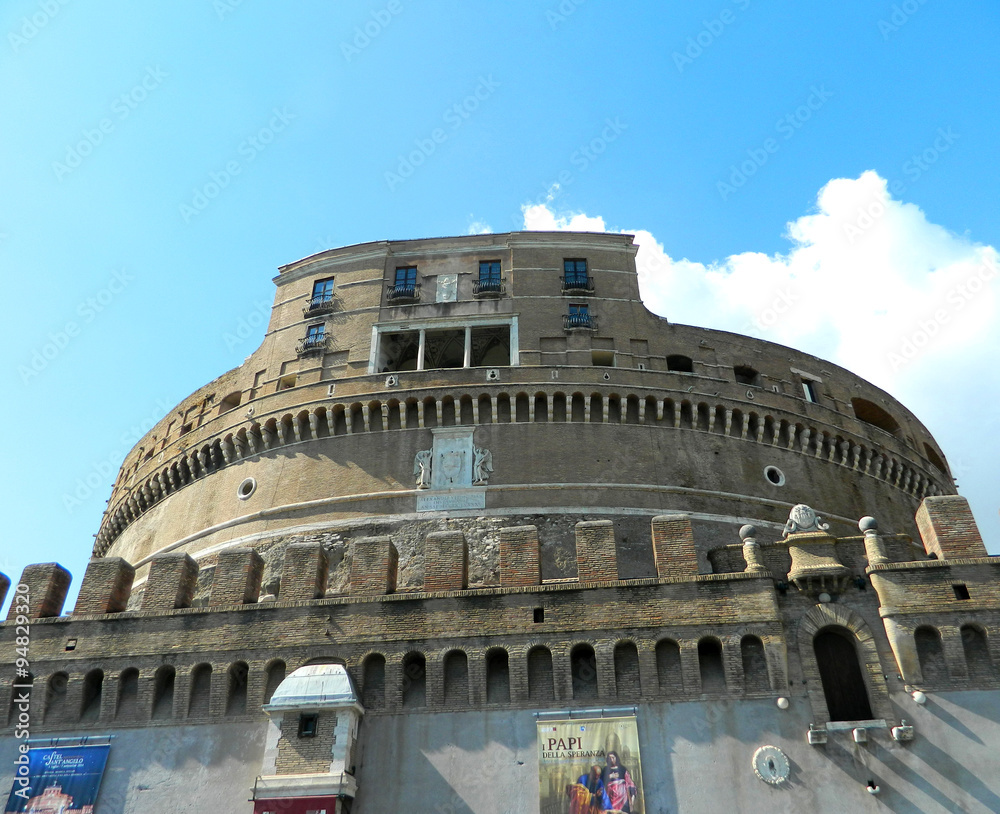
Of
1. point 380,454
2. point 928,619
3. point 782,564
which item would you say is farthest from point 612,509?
point 928,619

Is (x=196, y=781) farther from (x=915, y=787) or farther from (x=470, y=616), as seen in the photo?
(x=915, y=787)

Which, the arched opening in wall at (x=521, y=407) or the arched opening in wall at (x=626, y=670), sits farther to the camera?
the arched opening in wall at (x=521, y=407)

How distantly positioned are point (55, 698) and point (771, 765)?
12.6 meters

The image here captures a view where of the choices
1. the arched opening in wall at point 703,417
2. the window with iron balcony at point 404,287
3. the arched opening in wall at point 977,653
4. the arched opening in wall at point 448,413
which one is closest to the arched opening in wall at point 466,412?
the arched opening in wall at point 448,413

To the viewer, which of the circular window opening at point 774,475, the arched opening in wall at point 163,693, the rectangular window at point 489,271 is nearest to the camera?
the arched opening in wall at point 163,693

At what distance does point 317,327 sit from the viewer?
103 ft

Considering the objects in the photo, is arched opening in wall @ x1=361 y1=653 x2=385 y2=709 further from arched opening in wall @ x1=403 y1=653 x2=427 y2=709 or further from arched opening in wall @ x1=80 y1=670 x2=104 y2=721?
arched opening in wall @ x1=80 y1=670 x2=104 y2=721

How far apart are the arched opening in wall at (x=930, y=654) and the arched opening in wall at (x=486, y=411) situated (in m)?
15.8

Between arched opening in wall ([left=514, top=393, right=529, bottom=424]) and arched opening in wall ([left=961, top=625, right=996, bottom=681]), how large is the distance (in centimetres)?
1566

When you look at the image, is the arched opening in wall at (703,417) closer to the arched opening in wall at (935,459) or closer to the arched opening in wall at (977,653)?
the arched opening in wall at (935,459)

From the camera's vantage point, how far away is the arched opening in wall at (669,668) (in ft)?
47.4

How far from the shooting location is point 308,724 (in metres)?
14.3

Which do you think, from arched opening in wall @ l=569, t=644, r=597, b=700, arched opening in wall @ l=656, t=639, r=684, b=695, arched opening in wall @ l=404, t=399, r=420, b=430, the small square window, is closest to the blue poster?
the small square window

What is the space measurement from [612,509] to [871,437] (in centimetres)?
1150
